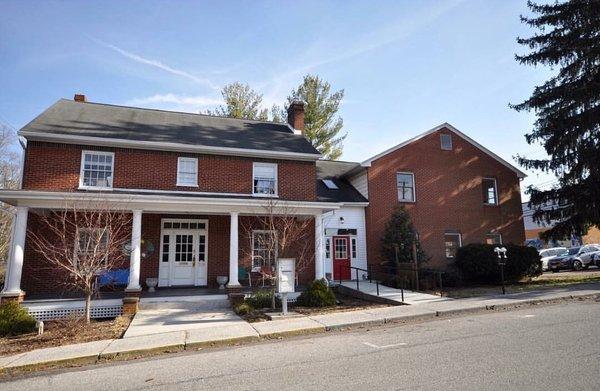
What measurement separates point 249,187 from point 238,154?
148cm

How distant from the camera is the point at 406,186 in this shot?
22.1 m

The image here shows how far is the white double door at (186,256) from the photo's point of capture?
16453 mm

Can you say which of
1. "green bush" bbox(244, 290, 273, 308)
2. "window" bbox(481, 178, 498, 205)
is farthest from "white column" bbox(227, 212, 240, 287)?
"window" bbox(481, 178, 498, 205)

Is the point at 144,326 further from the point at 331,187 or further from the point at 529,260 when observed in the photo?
the point at 529,260

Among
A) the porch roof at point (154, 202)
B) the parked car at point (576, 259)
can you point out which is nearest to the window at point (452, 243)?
the parked car at point (576, 259)

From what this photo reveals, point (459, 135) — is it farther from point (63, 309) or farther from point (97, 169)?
point (63, 309)

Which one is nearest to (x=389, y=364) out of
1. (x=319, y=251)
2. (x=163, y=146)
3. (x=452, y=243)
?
(x=319, y=251)

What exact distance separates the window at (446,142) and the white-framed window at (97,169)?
57.0 feet

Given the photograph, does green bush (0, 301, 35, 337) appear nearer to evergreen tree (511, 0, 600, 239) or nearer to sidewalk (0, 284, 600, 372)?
sidewalk (0, 284, 600, 372)

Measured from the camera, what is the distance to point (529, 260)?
18375 millimetres

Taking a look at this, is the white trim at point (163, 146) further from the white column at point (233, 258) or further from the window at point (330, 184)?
the window at point (330, 184)

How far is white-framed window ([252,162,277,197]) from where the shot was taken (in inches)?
682

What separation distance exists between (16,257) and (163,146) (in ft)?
20.3

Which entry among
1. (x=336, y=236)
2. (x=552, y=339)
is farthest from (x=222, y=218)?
(x=552, y=339)
